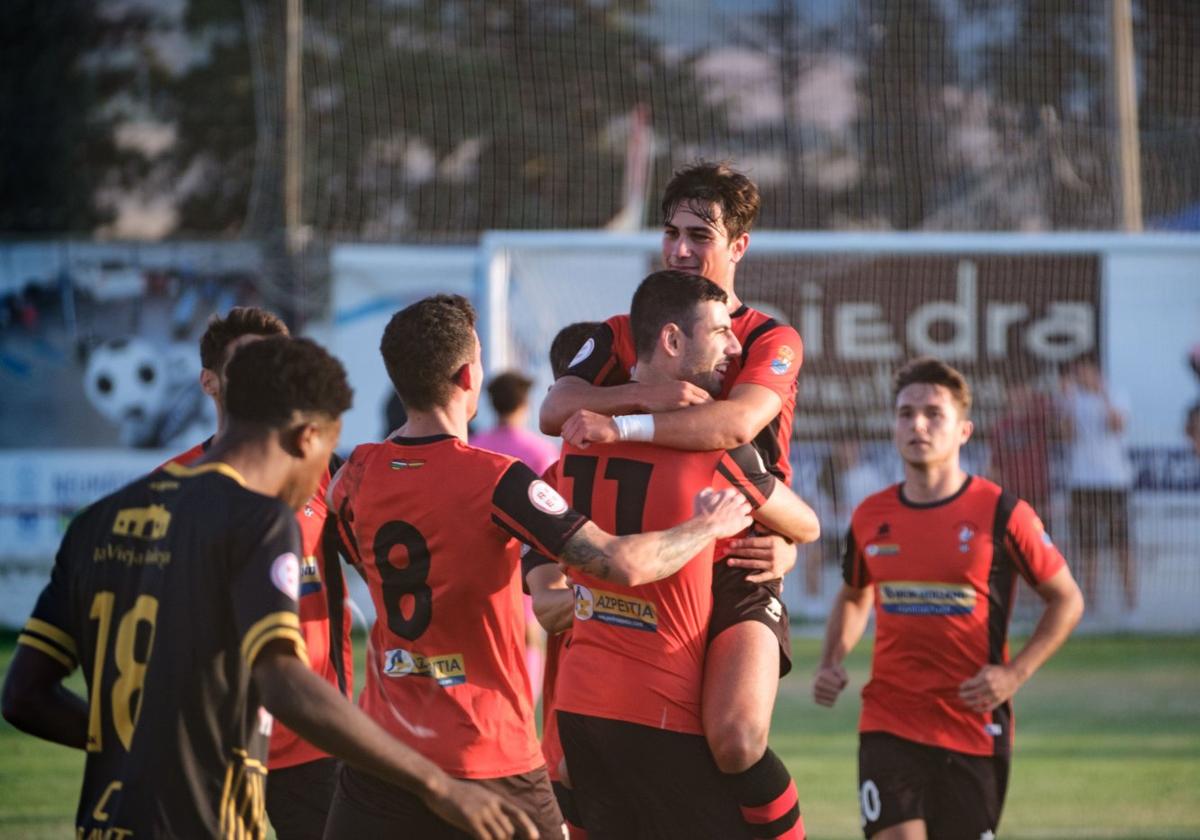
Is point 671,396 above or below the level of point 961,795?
above

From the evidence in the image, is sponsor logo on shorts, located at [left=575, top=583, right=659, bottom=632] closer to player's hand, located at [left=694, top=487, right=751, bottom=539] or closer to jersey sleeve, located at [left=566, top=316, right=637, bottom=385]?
player's hand, located at [left=694, top=487, right=751, bottom=539]

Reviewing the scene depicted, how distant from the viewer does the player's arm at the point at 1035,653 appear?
5883 mm

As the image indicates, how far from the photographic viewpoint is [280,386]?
10.8 feet

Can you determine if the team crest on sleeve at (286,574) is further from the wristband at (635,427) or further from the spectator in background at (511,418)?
the spectator in background at (511,418)

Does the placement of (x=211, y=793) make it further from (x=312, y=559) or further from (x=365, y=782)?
(x=312, y=559)

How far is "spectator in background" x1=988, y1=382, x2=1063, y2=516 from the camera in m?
16.0

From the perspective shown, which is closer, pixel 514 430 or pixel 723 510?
pixel 723 510

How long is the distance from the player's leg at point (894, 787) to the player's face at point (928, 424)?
116 centimetres

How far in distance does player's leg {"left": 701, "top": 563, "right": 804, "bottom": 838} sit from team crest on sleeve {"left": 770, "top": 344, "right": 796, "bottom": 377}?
66cm

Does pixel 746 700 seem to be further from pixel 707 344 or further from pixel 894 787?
pixel 894 787

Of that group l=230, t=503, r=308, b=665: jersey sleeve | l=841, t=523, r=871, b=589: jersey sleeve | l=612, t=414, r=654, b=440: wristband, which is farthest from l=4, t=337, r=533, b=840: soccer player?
l=841, t=523, r=871, b=589: jersey sleeve

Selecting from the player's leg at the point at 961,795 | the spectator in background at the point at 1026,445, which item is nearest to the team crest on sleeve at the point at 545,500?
the player's leg at the point at 961,795

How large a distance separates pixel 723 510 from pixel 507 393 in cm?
642

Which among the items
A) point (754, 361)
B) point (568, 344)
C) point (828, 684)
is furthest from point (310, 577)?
point (828, 684)
